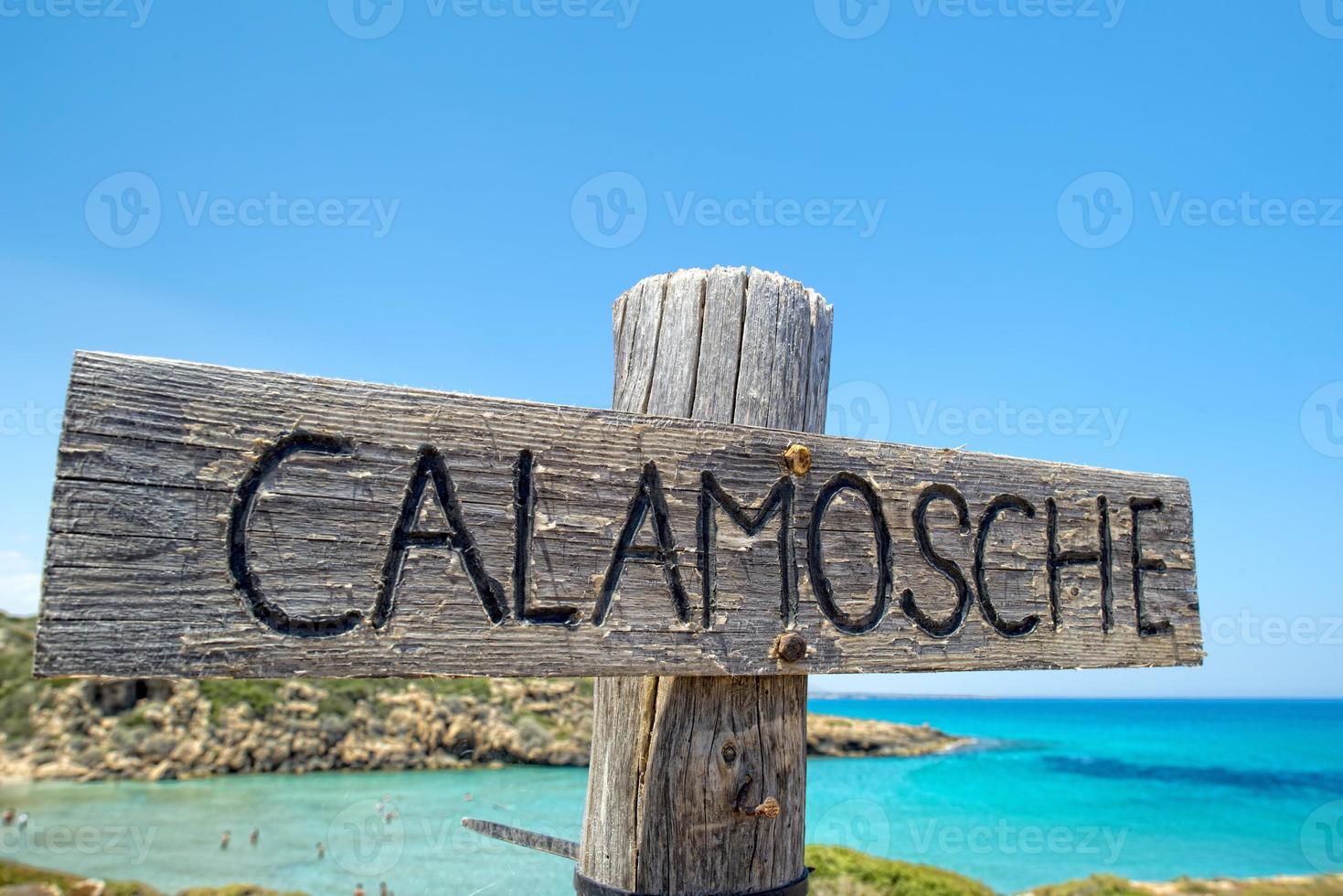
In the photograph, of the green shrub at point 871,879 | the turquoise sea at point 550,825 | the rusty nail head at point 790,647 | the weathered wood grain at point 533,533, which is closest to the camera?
the weathered wood grain at point 533,533

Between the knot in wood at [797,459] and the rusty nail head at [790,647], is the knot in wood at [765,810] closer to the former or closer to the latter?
the rusty nail head at [790,647]

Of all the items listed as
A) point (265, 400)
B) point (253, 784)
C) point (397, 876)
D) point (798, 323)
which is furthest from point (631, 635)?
point (253, 784)

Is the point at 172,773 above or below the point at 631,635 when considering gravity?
below

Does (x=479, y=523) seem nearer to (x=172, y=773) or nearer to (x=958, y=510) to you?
(x=958, y=510)

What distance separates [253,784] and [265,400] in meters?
37.7

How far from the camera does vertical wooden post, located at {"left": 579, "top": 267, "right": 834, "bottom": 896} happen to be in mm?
1839

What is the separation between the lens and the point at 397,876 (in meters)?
21.3

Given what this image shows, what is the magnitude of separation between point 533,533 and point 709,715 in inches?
25.8

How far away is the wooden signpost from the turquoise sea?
31.5 ft

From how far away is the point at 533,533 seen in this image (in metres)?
1.56

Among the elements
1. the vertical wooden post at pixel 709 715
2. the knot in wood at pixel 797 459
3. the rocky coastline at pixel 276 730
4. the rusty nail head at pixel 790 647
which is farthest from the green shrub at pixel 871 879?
the rocky coastline at pixel 276 730

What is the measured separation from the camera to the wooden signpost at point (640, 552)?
1318 mm

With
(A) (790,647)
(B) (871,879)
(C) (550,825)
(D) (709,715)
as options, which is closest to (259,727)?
(C) (550,825)

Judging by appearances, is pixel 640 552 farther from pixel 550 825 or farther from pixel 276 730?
pixel 276 730
